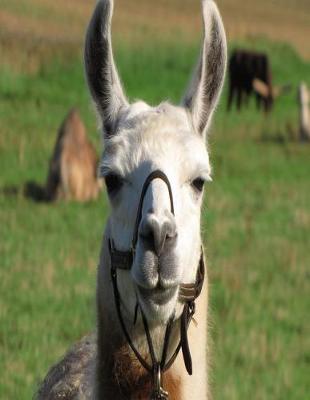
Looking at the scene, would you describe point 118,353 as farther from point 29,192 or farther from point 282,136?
point 282,136

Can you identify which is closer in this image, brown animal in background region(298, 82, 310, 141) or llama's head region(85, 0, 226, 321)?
llama's head region(85, 0, 226, 321)

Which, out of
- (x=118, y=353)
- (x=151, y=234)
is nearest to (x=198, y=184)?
(x=151, y=234)

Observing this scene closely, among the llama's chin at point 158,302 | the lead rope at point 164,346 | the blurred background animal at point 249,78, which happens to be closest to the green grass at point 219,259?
the lead rope at point 164,346

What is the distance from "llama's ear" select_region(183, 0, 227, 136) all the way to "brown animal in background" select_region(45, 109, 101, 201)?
11.0m

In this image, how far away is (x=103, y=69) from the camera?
4562mm

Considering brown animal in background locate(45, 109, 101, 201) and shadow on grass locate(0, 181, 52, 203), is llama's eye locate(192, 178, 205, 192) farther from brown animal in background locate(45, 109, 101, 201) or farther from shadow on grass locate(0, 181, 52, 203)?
brown animal in background locate(45, 109, 101, 201)

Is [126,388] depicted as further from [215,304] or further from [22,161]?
[22,161]

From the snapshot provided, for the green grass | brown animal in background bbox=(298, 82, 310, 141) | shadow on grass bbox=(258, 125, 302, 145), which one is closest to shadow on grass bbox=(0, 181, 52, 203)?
the green grass

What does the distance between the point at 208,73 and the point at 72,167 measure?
12.0m

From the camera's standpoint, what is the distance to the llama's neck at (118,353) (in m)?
4.44

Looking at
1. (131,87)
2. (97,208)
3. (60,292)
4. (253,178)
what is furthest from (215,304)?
(131,87)

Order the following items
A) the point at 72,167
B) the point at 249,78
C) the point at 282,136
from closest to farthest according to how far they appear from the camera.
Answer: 1. the point at 72,167
2. the point at 282,136
3. the point at 249,78

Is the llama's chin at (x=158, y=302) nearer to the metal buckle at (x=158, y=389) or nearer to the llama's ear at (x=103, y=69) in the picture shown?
the metal buckle at (x=158, y=389)

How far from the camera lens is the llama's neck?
4438mm
